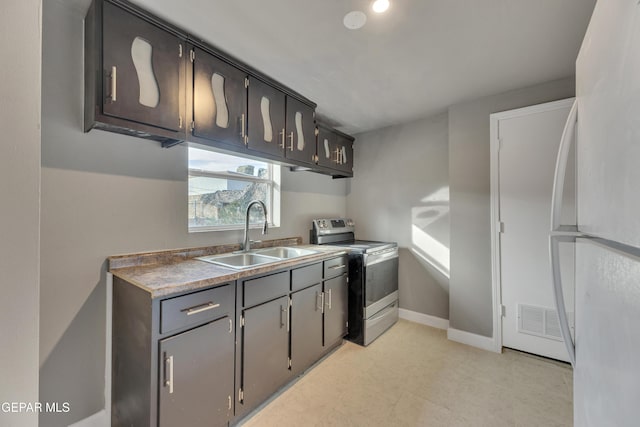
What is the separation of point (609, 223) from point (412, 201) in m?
2.66

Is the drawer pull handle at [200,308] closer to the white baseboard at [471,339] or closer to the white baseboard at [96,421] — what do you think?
the white baseboard at [96,421]

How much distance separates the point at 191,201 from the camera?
207 cm

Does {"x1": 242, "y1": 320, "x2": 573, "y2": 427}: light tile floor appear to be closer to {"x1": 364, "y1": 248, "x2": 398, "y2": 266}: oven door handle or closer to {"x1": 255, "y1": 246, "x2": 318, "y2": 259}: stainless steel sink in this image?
{"x1": 364, "y1": 248, "x2": 398, "y2": 266}: oven door handle

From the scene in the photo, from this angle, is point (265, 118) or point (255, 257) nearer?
point (265, 118)

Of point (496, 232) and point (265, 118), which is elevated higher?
point (265, 118)

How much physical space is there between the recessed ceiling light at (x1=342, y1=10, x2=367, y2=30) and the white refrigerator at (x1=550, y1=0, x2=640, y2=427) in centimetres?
108

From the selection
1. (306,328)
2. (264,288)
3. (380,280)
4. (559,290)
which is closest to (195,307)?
(264,288)

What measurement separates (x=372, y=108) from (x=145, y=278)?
8.36 ft

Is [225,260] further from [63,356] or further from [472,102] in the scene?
[472,102]

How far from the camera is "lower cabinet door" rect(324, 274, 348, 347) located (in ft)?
7.61

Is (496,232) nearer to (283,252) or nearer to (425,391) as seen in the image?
(425,391)

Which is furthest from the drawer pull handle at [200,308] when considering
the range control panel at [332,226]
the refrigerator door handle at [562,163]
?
the range control panel at [332,226]

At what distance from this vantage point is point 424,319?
10.0ft

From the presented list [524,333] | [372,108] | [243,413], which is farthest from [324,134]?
[524,333]
